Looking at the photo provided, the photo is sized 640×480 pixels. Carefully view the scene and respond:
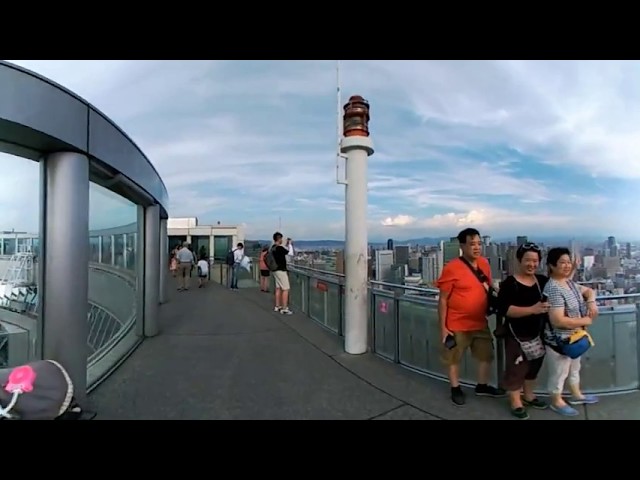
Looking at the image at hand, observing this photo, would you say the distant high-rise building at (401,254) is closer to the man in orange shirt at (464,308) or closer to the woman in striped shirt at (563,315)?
the man in orange shirt at (464,308)

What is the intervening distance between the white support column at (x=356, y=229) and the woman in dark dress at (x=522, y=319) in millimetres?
1920

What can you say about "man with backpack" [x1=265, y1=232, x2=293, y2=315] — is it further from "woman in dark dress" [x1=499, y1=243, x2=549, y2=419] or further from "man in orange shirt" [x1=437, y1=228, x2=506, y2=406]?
"woman in dark dress" [x1=499, y1=243, x2=549, y2=419]

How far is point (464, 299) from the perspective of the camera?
10.1 ft

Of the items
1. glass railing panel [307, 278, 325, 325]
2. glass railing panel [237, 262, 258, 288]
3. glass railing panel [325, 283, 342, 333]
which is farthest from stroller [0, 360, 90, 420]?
glass railing panel [237, 262, 258, 288]

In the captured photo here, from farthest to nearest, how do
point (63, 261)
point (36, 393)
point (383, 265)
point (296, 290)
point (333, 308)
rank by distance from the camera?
point (296, 290) < point (333, 308) < point (383, 265) < point (63, 261) < point (36, 393)

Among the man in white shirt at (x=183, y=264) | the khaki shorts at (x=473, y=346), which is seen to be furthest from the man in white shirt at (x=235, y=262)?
the khaki shorts at (x=473, y=346)

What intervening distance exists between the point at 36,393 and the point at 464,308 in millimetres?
3438

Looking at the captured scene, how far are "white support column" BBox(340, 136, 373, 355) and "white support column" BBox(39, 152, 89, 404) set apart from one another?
295cm

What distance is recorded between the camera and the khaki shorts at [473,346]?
3.14m

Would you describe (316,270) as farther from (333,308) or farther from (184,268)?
(184,268)

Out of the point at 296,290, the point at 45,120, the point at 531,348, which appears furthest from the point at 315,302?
the point at 45,120
